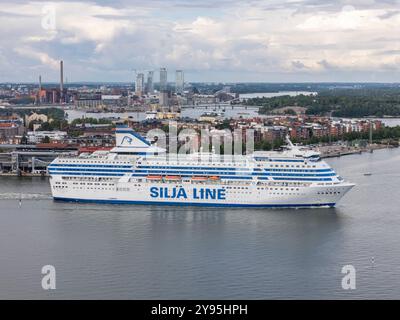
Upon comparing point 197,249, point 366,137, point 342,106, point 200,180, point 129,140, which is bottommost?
point 197,249

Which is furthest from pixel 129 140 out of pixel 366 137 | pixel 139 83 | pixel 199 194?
pixel 139 83

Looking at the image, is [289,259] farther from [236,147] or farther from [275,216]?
[236,147]

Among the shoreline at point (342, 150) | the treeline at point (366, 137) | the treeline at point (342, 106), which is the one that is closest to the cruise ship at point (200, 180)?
the shoreline at point (342, 150)

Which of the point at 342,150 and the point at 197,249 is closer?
the point at 197,249

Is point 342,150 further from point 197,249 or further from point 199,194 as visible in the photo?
point 197,249

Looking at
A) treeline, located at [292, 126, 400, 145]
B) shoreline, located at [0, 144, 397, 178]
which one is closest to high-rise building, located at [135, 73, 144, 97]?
treeline, located at [292, 126, 400, 145]
